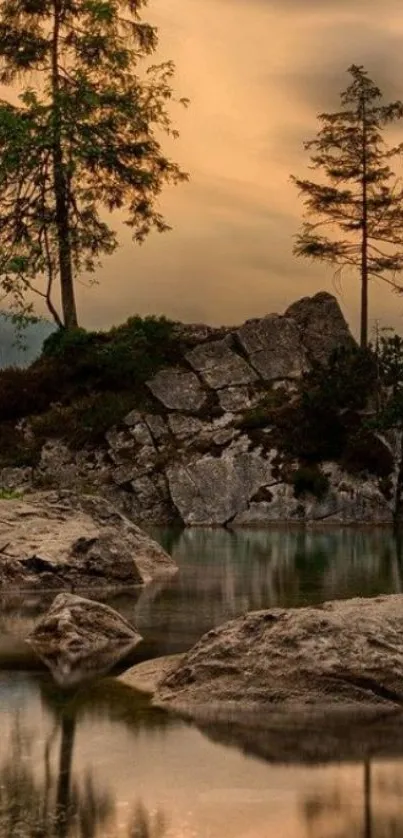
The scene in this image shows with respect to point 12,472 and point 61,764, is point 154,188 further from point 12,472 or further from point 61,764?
point 61,764

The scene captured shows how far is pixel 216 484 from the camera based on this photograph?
37281 millimetres

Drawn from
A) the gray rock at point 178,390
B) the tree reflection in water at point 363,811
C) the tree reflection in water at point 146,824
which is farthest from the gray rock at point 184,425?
the tree reflection in water at point 146,824

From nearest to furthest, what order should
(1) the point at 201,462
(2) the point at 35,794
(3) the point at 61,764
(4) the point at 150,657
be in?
1. (2) the point at 35,794
2. (3) the point at 61,764
3. (4) the point at 150,657
4. (1) the point at 201,462

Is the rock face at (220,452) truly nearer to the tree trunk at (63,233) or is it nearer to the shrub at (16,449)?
the shrub at (16,449)

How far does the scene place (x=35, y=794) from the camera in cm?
618

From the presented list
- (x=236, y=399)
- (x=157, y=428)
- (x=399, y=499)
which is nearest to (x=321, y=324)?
(x=236, y=399)

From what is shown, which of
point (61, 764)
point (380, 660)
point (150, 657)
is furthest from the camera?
point (150, 657)

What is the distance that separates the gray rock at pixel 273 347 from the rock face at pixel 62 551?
78.3 feet

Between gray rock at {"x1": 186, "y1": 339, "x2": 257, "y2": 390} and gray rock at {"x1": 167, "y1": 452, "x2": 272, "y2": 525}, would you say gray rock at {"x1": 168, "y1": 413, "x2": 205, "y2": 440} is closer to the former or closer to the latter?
gray rock at {"x1": 167, "y1": 452, "x2": 272, "y2": 525}

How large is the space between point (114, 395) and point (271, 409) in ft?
18.0

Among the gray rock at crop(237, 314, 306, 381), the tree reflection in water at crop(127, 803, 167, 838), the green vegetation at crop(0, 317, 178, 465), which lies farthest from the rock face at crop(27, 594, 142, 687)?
the gray rock at crop(237, 314, 306, 381)

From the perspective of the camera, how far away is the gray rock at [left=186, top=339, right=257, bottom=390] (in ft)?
137

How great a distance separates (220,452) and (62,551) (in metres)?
21.3

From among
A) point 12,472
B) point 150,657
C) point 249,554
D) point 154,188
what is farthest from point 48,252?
point 150,657
